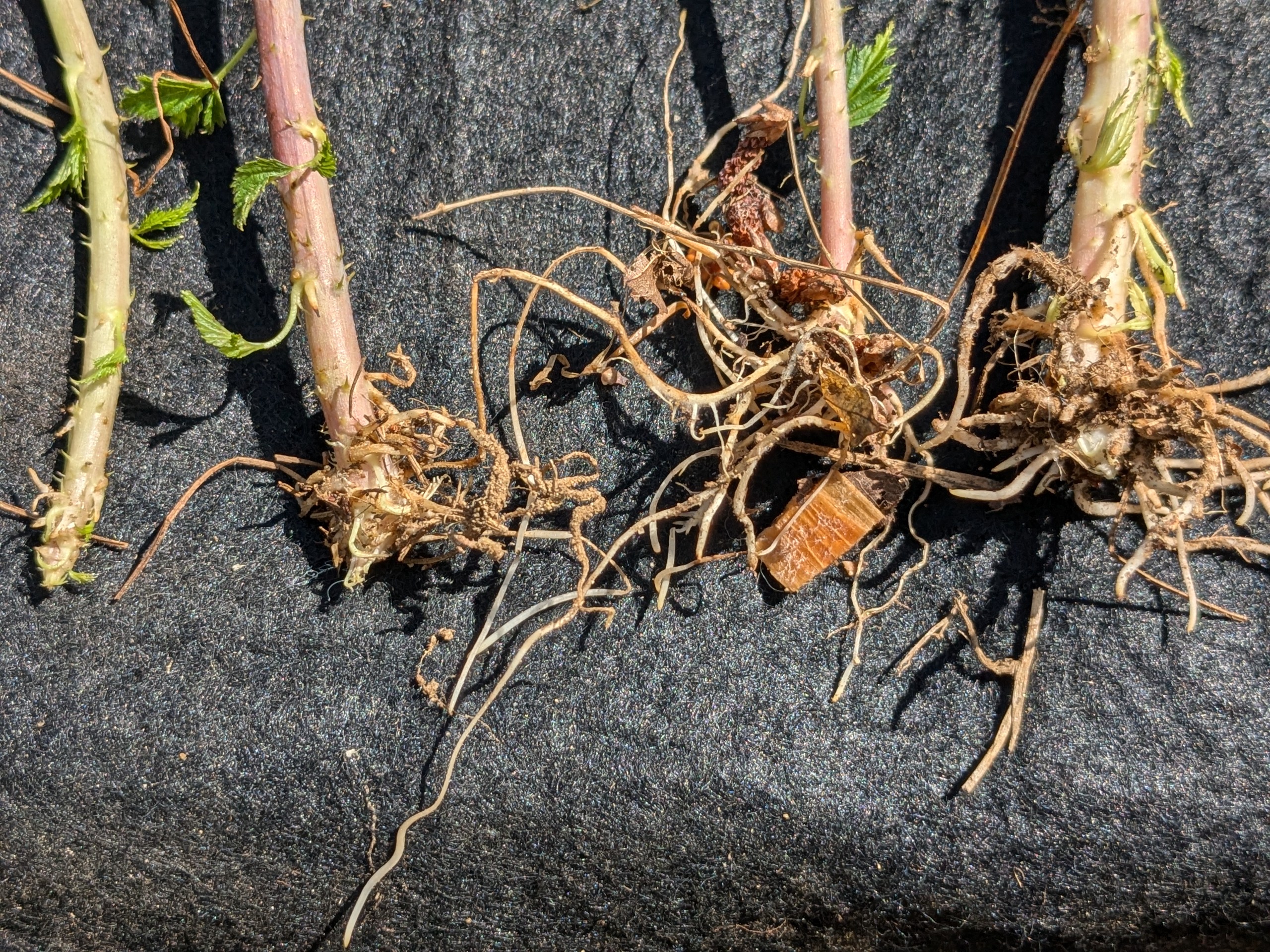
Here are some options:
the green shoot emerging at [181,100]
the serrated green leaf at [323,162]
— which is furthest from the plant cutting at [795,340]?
the green shoot emerging at [181,100]

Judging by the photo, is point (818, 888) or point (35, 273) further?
point (35, 273)

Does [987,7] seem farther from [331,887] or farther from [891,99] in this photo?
[331,887]

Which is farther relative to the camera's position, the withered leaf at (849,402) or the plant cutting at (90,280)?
the plant cutting at (90,280)

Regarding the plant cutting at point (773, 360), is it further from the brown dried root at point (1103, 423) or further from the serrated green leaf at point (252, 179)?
the serrated green leaf at point (252, 179)

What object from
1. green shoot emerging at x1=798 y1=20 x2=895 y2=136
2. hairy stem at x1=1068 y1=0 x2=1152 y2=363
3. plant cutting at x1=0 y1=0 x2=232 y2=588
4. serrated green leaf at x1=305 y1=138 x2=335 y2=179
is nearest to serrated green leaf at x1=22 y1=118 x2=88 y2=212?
plant cutting at x1=0 y1=0 x2=232 y2=588

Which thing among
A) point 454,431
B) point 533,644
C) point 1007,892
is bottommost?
point 1007,892

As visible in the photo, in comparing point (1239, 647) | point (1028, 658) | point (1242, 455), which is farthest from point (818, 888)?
point (1242, 455)
